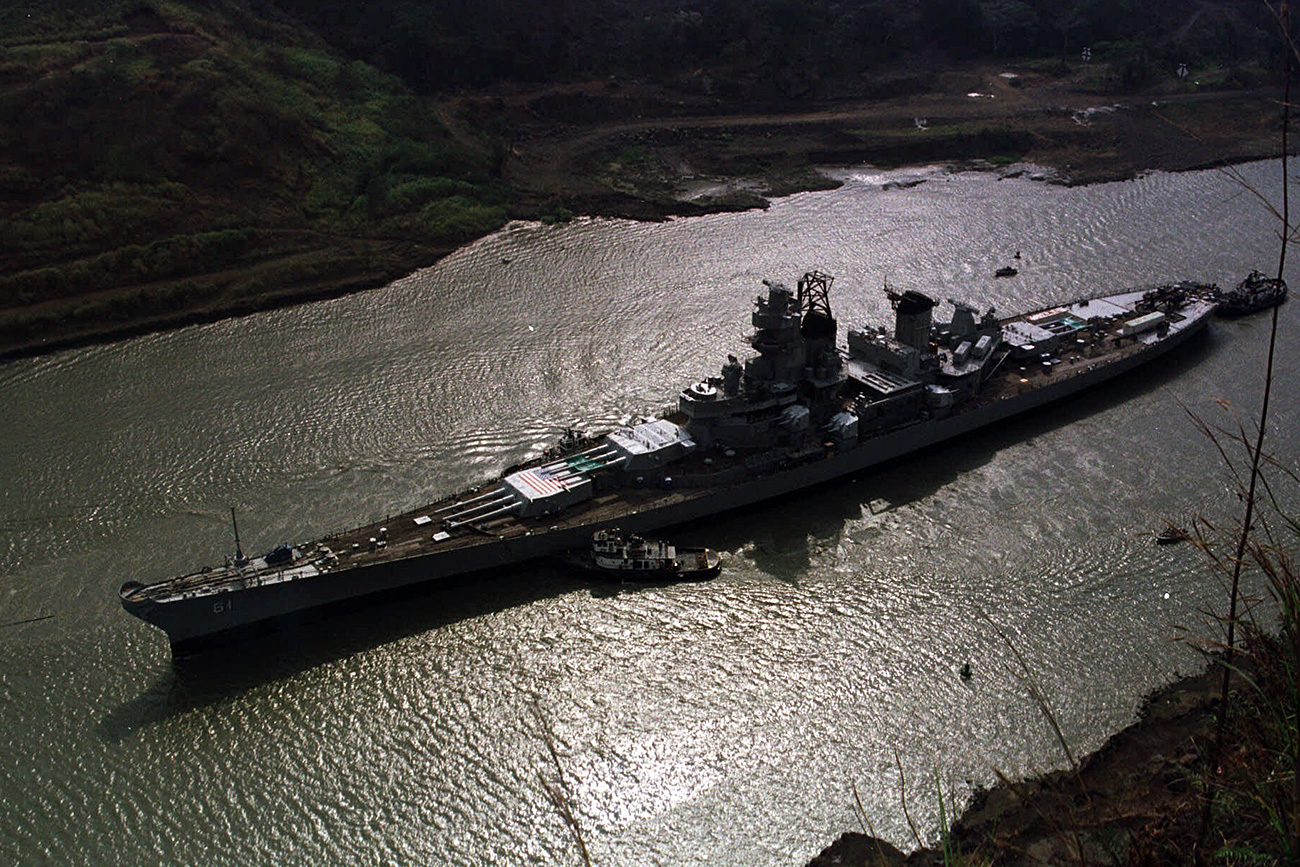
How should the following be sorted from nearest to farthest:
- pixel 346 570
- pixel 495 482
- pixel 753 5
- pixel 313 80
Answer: pixel 346 570 < pixel 495 482 < pixel 313 80 < pixel 753 5

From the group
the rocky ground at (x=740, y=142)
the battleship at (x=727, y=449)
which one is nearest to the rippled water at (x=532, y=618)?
the battleship at (x=727, y=449)

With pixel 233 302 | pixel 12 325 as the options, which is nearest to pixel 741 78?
pixel 233 302

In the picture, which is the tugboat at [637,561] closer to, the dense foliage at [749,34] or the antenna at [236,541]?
the antenna at [236,541]

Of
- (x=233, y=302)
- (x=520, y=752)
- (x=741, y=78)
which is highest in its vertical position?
(x=741, y=78)

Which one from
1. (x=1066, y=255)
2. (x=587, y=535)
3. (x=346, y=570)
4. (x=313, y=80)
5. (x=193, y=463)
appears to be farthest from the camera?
(x=313, y=80)

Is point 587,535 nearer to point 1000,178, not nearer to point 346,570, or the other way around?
point 346,570

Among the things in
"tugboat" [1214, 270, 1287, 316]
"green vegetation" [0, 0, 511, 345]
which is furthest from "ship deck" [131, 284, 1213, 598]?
"green vegetation" [0, 0, 511, 345]

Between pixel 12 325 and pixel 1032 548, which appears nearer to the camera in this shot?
pixel 1032 548

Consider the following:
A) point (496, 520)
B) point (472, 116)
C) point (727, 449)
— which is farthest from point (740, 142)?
point (496, 520)
